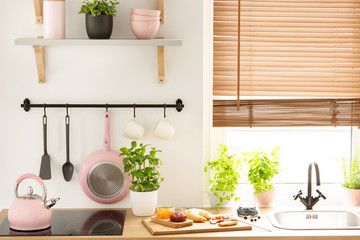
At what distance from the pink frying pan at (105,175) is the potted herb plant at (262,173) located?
2.07 feet

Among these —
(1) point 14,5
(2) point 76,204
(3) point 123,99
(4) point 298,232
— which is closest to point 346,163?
(4) point 298,232

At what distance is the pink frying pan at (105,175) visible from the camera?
272 cm

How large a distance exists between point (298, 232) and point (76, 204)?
3.64 ft

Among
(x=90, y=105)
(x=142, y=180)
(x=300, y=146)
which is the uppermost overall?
(x=90, y=105)

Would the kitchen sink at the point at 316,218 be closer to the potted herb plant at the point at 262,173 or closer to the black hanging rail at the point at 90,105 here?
the potted herb plant at the point at 262,173

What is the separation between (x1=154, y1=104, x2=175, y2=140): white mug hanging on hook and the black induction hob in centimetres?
42

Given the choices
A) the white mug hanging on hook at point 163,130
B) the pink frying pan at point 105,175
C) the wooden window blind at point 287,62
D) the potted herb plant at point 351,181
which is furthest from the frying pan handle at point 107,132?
the potted herb plant at point 351,181

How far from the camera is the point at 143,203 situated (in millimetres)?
2611

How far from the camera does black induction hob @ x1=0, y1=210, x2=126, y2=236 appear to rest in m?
2.40

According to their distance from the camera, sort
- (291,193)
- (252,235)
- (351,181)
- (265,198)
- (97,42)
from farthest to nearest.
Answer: (291,193) < (351,181) < (265,198) < (97,42) < (252,235)

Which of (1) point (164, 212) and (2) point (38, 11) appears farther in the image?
(2) point (38, 11)

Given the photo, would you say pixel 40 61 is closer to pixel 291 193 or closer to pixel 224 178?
pixel 224 178

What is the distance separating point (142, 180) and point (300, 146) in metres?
1.00

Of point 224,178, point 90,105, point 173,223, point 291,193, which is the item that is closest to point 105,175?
point 90,105
